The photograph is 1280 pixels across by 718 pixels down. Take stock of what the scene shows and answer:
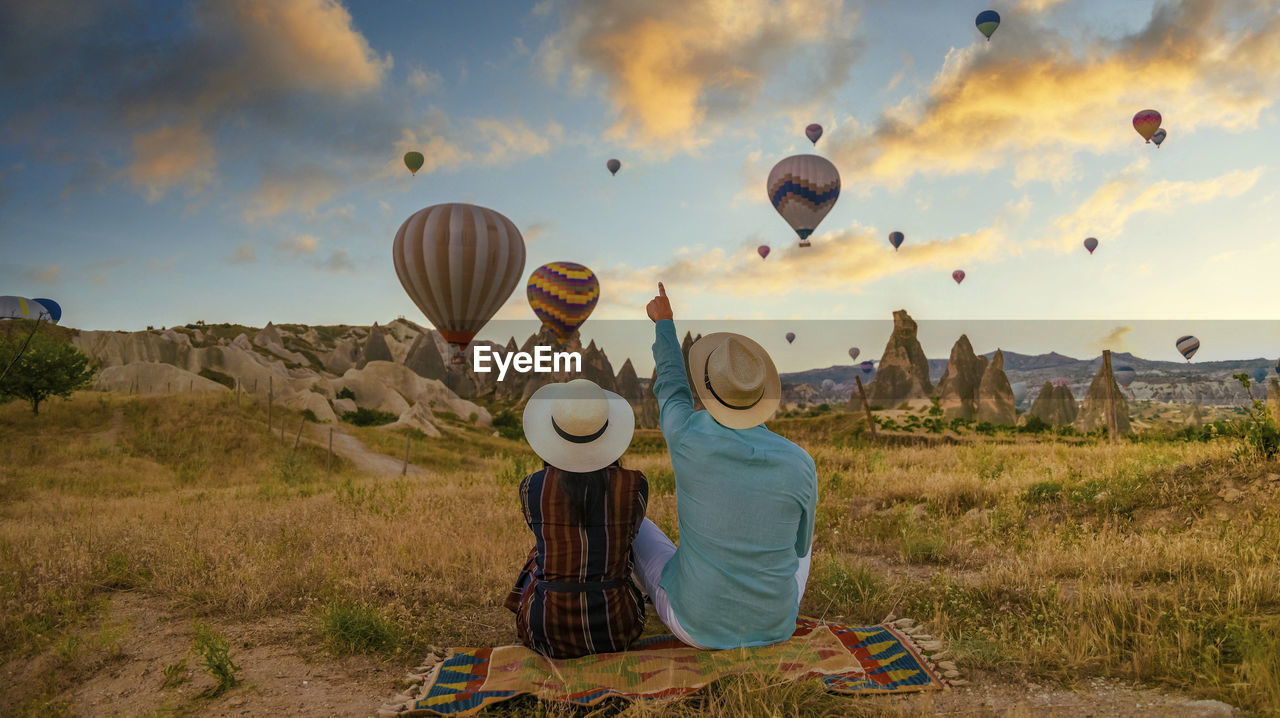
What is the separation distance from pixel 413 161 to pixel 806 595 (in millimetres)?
28755

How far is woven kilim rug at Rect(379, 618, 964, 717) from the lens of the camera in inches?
153

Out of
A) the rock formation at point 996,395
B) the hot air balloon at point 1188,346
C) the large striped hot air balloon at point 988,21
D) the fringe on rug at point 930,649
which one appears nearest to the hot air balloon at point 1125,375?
the rock formation at point 996,395

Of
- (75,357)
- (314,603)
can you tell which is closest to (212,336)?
(75,357)

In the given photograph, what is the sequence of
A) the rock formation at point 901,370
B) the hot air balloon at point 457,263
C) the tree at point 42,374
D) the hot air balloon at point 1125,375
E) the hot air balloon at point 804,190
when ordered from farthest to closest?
the rock formation at point 901,370, the hot air balloon at point 1125,375, the tree at point 42,374, the hot air balloon at point 804,190, the hot air balloon at point 457,263

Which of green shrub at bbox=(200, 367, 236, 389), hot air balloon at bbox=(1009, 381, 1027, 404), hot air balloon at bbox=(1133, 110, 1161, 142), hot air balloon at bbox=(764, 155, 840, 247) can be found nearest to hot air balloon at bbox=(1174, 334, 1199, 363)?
hot air balloon at bbox=(1133, 110, 1161, 142)

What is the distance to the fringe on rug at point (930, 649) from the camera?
4.25m

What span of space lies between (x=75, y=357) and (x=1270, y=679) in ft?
130

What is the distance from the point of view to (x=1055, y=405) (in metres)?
70.5

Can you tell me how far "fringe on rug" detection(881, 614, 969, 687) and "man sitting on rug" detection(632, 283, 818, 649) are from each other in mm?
924

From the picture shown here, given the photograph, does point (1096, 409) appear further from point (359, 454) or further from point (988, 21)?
point (359, 454)

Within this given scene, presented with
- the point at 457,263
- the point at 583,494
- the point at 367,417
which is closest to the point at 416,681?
the point at 583,494

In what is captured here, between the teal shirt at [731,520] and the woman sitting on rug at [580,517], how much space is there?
318 millimetres

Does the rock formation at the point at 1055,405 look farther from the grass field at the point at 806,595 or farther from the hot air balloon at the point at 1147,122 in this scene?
the grass field at the point at 806,595

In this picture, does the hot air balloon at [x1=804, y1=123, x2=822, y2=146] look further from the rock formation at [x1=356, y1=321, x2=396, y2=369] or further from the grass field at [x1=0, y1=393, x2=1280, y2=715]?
the rock formation at [x1=356, y1=321, x2=396, y2=369]
